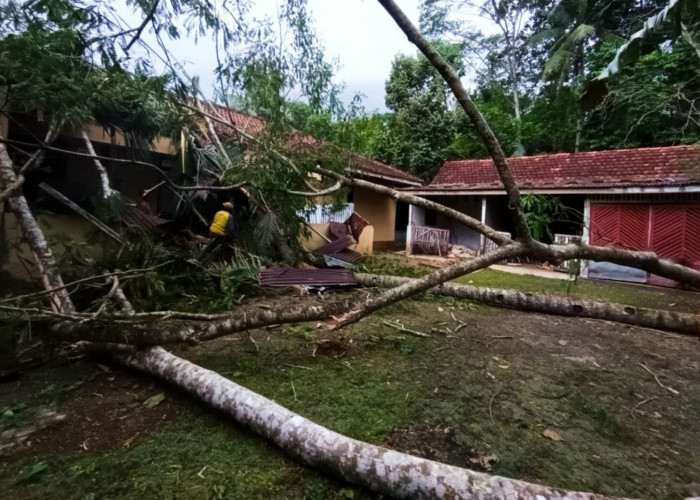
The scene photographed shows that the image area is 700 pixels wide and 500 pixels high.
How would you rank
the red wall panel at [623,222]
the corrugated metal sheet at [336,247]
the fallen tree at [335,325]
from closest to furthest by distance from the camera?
1. the fallen tree at [335,325]
2. the corrugated metal sheet at [336,247]
3. the red wall panel at [623,222]

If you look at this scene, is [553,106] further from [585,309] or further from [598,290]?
[585,309]

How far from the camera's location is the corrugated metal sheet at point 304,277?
21.8ft

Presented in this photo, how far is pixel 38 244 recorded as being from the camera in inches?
171

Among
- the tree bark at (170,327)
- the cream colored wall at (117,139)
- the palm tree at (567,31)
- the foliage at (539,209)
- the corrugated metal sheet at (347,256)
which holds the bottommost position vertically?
the tree bark at (170,327)

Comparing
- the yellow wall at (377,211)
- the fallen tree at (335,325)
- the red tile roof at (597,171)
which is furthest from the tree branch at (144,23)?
the yellow wall at (377,211)

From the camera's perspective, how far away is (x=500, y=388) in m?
3.57

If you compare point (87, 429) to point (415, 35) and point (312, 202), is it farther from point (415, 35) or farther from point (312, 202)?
point (312, 202)

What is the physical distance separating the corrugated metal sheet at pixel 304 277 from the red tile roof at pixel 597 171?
5.77 metres

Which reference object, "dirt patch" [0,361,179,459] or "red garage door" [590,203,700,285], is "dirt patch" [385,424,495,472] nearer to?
"dirt patch" [0,361,179,459]

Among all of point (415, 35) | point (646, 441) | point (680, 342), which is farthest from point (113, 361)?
point (680, 342)

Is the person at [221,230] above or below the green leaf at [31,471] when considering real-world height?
above

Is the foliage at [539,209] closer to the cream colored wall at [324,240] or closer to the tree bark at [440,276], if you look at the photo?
the tree bark at [440,276]

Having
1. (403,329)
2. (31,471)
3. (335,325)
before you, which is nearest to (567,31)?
(403,329)

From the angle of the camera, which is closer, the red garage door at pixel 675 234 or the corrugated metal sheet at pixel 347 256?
the corrugated metal sheet at pixel 347 256
